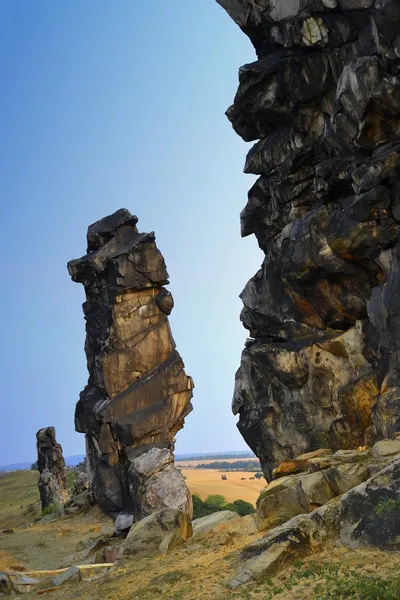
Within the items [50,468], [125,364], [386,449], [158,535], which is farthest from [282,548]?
[50,468]

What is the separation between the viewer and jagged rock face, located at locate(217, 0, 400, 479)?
2616cm

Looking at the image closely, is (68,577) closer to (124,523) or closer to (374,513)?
(374,513)

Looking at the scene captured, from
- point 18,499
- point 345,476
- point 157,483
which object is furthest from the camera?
point 18,499

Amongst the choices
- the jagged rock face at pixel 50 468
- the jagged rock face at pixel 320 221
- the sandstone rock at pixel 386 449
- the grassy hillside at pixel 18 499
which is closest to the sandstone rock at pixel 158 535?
the sandstone rock at pixel 386 449

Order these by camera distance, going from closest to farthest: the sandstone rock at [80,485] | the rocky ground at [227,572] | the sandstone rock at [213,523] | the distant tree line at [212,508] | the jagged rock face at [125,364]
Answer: the rocky ground at [227,572] → the sandstone rock at [213,523] → the jagged rock face at [125,364] → the distant tree line at [212,508] → the sandstone rock at [80,485]

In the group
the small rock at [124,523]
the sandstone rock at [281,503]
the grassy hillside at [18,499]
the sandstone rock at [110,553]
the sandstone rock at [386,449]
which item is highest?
the sandstone rock at [386,449]

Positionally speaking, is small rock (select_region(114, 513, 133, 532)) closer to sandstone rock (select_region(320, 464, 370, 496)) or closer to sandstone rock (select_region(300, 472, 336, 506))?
sandstone rock (select_region(300, 472, 336, 506))

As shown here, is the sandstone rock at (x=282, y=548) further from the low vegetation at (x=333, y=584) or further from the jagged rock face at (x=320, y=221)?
the jagged rock face at (x=320, y=221)

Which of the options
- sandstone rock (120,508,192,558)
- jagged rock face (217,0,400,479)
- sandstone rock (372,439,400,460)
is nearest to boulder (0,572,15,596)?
sandstone rock (120,508,192,558)

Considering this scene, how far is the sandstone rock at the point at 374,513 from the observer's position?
1324 centimetres

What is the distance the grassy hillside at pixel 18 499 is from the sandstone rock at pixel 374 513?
52.2 meters

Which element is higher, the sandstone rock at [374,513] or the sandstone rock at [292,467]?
the sandstone rock at [292,467]

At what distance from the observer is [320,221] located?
30.4 meters

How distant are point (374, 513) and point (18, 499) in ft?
245
